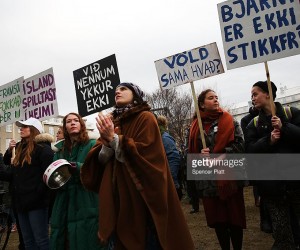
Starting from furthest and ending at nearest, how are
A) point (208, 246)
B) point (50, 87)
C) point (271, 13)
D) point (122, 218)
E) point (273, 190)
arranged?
point (50, 87), point (208, 246), point (271, 13), point (273, 190), point (122, 218)

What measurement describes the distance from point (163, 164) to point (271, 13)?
99.4 inches

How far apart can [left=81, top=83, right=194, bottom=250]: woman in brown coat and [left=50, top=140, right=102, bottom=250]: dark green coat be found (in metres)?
0.72

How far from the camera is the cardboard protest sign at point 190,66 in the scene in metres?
4.69

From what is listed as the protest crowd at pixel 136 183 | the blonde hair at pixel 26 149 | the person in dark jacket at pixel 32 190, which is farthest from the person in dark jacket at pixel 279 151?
the blonde hair at pixel 26 149

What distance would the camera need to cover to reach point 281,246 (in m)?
3.36

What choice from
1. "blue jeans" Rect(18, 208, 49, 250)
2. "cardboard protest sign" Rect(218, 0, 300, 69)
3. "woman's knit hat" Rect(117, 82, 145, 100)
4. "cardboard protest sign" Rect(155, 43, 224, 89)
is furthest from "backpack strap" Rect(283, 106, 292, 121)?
"blue jeans" Rect(18, 208, 49, 250)

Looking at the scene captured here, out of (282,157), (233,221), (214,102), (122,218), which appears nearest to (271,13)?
(214,102)

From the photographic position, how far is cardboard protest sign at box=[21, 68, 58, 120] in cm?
596

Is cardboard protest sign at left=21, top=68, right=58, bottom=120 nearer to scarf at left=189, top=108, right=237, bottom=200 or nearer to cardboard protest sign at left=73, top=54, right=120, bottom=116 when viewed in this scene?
cardboard protest sign at left=73, top=54, right=120, bottom=116

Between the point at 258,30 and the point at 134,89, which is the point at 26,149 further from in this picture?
the point at 258,30

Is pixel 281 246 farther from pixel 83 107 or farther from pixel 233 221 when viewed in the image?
pixel 83 107

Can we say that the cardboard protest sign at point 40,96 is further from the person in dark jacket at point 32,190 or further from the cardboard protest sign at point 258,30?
the cardboard protest sign at point 258,30

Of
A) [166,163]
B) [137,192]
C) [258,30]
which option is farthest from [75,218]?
[258,30]

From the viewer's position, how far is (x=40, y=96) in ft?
20.0
